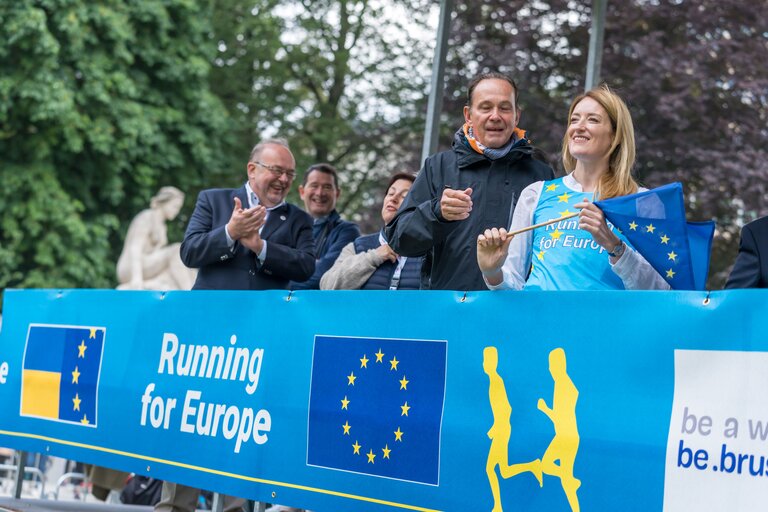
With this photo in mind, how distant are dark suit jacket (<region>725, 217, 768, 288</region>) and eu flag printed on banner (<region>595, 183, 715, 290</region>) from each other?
0.53ft

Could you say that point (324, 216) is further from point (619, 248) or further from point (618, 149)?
point (619, 248)

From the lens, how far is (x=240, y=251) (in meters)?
6.05

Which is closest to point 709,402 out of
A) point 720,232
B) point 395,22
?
point 720,232

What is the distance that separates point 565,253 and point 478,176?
769 millimetres

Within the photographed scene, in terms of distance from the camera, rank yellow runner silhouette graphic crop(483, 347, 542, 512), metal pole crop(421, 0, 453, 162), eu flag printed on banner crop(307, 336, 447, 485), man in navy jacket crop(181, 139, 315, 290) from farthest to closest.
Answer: metal pole crop(421, 0, 453, 162) → man in navy jacket crop(181, 139, 315, 290) → eu flag printed on banner crop(307, 336, 447, 485) → yellow runner silhouette graphic crop(483, 347, 542, 512)

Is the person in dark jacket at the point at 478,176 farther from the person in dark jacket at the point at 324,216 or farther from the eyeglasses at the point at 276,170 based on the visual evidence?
the person in dark jacket at the point at 324,216

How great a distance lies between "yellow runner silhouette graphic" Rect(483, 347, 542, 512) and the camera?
3678mm

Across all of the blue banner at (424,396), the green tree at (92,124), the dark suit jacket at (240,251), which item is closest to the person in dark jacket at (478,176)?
the blue banner at (424,396)

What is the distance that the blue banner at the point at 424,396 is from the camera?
3.17 m

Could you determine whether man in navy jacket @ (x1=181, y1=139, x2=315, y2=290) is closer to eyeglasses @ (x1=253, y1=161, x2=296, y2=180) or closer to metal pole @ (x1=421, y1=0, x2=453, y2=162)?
eyeglasses @ (x1=253, y1=161, x2=296, y2=180)

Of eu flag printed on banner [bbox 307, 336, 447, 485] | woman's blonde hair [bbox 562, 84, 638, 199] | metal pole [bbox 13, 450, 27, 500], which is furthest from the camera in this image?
metal pole [bbox 13, 450, 27, 500]

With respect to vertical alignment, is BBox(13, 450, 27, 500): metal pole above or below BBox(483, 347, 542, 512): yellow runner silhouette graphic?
below

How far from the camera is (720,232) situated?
1395 cm

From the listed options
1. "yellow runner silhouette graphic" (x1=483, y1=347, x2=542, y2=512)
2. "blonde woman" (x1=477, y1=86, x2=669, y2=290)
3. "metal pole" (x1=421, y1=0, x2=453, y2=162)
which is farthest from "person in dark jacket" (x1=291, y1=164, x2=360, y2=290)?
"yellow runner silhouette graphic" (x1=483, y1=347, x2=542, y2=512)
